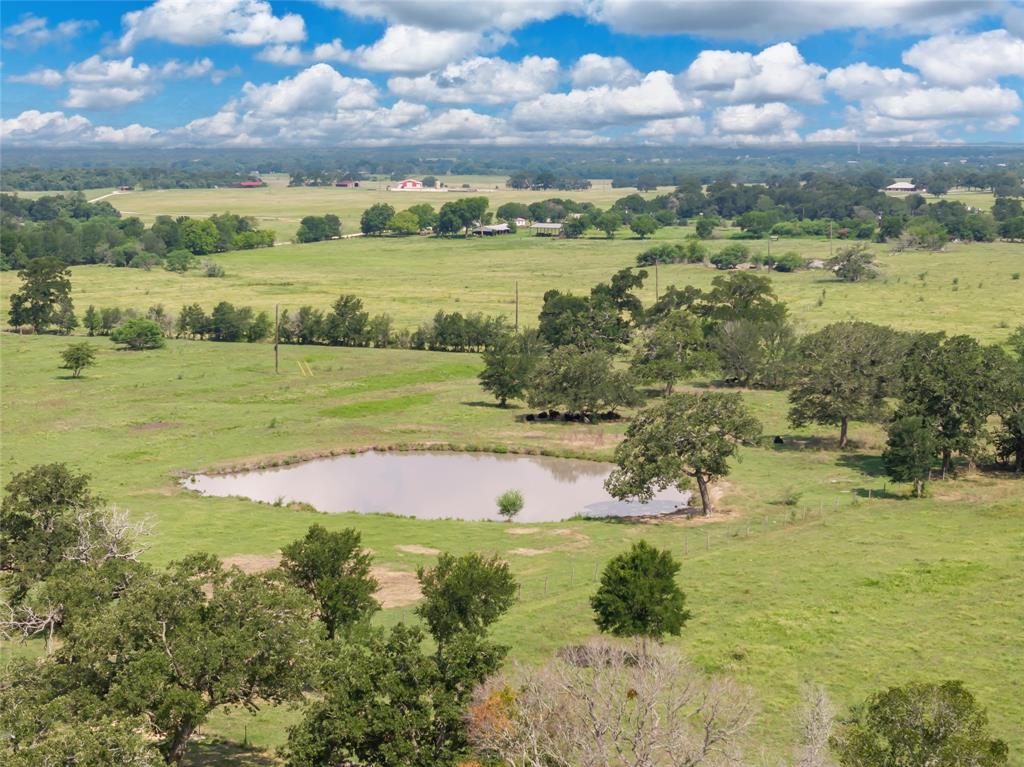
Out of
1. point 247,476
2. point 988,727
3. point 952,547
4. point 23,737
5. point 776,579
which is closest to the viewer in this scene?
point 23,737

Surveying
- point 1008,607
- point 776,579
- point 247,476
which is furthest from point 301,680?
point 247,476

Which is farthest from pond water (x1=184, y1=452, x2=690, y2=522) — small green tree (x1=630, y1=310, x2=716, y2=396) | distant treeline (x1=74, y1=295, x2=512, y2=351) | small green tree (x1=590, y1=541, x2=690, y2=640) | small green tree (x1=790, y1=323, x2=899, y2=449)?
distant treeline (x1=74, y1=295, x2=512, y2=351)

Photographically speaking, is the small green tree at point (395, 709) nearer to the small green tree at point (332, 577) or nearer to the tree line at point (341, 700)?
the tree line at point (341, 700)

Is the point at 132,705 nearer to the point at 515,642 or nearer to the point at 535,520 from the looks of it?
the point at 515,642

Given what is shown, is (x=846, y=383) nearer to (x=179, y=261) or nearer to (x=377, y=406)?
(x=377, y=406)

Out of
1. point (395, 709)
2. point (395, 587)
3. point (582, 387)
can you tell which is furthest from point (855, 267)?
point (395, 709)
